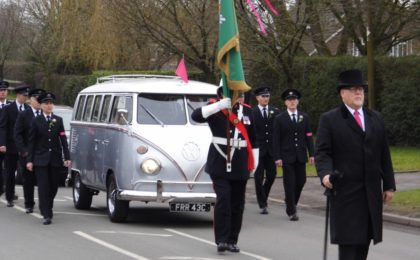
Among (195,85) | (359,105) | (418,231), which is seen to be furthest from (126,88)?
(359,105)

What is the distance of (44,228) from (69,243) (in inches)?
Result: 64.7

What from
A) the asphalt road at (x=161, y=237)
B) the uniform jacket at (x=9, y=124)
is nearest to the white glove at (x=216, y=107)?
the asphalt road at (x=161, y=237)

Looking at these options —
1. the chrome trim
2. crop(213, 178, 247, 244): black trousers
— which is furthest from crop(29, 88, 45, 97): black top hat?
crop(213, 178, 247, 244): black trousers

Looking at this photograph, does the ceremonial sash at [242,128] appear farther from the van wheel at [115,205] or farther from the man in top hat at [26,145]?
the man in top hat at [26,145]

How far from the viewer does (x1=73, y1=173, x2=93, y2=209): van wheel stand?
50.6ft

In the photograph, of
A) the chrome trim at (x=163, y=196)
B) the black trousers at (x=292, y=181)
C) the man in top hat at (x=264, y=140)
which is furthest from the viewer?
the man in top hat at (x=264, y=140)

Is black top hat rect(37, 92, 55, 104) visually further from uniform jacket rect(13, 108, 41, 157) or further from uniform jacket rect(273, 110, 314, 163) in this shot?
uniform jacket rect(273, 110, 314, 163)

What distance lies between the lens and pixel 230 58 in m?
11.2

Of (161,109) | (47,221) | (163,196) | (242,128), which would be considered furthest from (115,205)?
(242,128)

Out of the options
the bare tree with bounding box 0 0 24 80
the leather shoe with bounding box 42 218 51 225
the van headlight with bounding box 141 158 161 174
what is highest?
the bare tree with bounding box 0 0 24 80

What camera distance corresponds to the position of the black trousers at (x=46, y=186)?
44.1 ft

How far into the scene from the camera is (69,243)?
11.5m

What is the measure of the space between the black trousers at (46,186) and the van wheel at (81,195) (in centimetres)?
156

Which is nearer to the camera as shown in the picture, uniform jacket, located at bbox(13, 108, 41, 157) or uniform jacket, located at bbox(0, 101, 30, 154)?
uniform jacket, located at bbox(13, 108, 41, 157)
